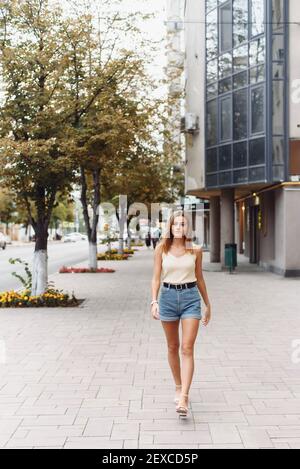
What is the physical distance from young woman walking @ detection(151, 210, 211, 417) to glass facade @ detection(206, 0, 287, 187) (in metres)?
16.4

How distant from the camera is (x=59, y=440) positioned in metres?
4.82

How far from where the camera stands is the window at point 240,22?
22.9 m

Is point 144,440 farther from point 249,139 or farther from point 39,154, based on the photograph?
point 249,139

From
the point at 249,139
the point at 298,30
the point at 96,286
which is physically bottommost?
the point at 96,286

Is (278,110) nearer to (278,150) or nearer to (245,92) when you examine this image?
(278,150)

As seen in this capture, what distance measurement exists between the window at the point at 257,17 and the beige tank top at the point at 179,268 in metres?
18.2

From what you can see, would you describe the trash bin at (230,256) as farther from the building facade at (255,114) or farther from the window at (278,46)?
the window at (278,46)

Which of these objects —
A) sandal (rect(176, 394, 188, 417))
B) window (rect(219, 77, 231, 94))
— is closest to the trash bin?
window (rect(219, 77, 231, 94))

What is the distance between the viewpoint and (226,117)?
23.9 metres

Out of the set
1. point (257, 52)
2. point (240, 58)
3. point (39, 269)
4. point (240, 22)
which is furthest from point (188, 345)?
point (240, 22)

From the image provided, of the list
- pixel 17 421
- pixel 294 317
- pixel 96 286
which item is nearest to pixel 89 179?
pixel 96 286

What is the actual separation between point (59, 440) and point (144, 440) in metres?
0.64

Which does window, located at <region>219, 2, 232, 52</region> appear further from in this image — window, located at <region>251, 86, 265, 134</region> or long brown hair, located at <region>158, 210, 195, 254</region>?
long brown hair, located at <region>158, 210, 195, 254</region>

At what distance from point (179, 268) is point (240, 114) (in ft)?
59.9
